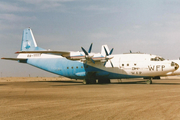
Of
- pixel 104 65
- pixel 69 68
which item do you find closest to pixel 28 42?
pixel 69 68

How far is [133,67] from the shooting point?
113ft

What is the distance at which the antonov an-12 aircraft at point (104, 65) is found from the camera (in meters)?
33.4

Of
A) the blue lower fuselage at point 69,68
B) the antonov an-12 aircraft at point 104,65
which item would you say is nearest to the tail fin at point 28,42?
the blue lower fuselage at point 69,68

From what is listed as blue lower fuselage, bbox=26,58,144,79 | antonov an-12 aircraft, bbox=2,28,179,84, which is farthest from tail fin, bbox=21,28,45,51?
antonov an-12 aircraft, bbox=2,28,179,84

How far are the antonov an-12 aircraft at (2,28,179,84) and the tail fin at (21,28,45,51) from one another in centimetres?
417

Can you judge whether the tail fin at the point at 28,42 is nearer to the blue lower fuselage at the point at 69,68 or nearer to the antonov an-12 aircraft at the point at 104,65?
the blue lower fuselage at the point at 69,68

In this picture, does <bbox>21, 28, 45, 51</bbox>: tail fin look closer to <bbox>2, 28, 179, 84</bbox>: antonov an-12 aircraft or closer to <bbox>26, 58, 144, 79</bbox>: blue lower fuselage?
<bbox>26, 58, 144, 79</bbox>: blue lower fuselage

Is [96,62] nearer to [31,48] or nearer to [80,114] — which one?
[31,48]

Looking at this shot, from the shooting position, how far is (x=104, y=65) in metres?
36.5

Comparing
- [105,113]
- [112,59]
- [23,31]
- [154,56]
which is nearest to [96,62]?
[112,59]

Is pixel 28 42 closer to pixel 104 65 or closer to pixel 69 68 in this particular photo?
pixel 69 68

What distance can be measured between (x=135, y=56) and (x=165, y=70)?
528cm

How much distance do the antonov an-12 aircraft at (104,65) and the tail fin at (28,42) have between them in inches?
164

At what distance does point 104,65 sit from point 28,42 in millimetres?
18593
